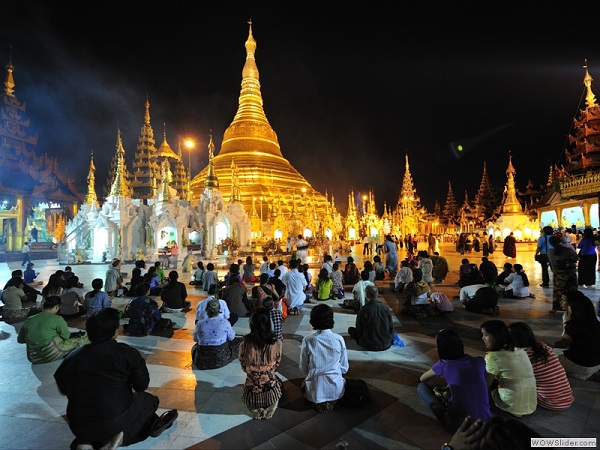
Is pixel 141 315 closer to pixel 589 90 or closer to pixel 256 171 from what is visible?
pixel 256 171

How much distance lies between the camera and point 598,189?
25688 millimetres

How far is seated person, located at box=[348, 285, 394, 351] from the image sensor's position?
A: 4824 millimetres

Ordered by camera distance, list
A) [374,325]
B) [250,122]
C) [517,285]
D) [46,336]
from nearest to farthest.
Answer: [46,336] → [374,325] → [517,285] → [250,122]

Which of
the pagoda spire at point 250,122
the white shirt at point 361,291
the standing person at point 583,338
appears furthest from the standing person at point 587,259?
the pagoda spire at point 250,122

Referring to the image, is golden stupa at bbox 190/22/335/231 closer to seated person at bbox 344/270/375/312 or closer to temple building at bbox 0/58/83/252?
temple building at bbox 0/58/83/252

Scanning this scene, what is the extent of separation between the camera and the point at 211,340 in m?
4.37

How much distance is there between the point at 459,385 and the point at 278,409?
1746mm

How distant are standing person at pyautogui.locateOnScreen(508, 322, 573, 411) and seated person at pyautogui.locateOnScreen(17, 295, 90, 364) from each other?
573 cm

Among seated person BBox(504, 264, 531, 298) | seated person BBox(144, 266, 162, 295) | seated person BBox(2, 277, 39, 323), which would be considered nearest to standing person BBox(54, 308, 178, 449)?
seated person BBox(2, 277, 39, 323)

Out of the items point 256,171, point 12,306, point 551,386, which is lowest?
point 551,386

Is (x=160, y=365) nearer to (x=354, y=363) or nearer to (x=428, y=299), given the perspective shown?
(x=354, y=363)

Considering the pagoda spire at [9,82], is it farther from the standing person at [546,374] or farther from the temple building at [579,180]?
the temple building at [579,180]

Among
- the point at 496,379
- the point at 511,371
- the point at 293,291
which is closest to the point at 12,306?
the point at 293,291

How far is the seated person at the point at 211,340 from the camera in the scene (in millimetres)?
4367
